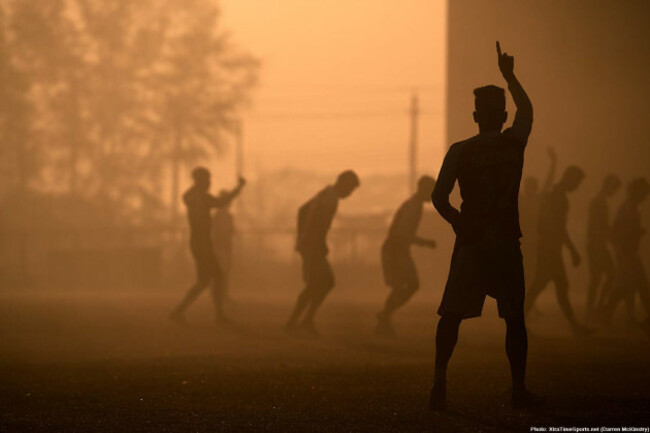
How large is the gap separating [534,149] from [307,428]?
26.2m

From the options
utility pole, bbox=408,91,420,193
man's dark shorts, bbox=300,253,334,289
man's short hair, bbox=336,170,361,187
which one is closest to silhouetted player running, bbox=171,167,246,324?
man's dark shorts, bbox=300,253,334,289

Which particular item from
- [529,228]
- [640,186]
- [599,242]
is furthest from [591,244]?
[640,186]

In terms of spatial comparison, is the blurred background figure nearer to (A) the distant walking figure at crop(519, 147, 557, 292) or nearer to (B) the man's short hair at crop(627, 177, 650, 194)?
(A) the distant walking figure at crop(519, 147, 557, 292)

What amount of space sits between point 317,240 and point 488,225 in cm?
665

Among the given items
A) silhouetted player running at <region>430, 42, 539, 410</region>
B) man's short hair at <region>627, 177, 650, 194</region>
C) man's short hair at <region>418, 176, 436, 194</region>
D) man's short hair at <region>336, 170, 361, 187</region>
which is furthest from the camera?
man's short hair at <region>627, 177, 650, 194</region>

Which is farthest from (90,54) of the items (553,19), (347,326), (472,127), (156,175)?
(347,326)

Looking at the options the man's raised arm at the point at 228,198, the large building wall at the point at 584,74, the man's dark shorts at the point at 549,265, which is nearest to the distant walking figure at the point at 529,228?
the man's dark shorts at the point at 549,265

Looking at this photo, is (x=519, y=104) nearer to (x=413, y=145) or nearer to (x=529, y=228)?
(x=529, y=228)

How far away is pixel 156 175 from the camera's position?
4356 cm

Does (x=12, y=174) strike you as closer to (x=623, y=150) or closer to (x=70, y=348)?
(x=623, y=150)

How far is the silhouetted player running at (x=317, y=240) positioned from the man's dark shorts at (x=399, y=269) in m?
0.62

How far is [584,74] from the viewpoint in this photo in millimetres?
31500

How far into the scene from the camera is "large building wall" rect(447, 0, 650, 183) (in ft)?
101

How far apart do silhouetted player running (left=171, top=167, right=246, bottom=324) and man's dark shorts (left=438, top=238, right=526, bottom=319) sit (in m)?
7.82
